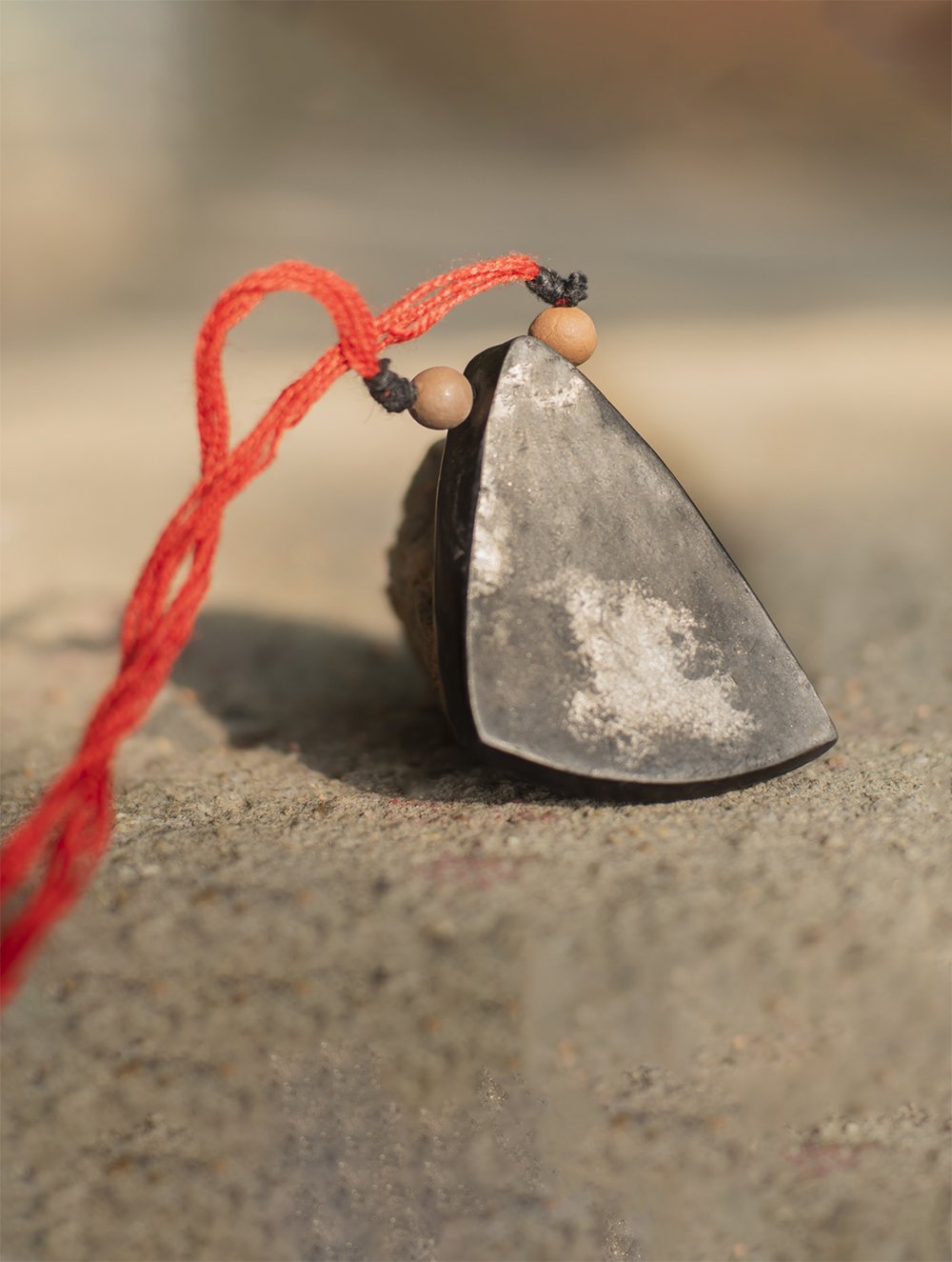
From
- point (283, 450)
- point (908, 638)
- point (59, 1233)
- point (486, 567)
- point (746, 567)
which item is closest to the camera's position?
point (59, 1233)

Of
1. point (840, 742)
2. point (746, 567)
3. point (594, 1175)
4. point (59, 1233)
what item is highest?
point (746, 567)

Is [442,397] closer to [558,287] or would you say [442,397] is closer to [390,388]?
[390,388]

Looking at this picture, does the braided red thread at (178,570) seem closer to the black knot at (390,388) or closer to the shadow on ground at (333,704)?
the black knot at (390,388)

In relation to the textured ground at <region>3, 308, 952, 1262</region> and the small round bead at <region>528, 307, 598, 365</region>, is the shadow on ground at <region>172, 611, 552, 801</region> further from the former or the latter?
the small round bead at <region>528, 307, 598, 365</region>

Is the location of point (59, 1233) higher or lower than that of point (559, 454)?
lower

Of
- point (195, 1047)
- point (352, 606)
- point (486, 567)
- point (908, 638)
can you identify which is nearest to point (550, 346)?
point (486, 567)

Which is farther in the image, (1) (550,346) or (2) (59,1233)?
(1) (550,346)

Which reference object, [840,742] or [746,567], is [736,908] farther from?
[746,567]

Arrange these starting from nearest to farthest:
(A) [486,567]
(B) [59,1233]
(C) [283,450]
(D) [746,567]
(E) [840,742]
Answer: (B) [59,1233] < (A) [486,567] < (E) [840,742] < (D) [746,567] < (C) [283,450]
